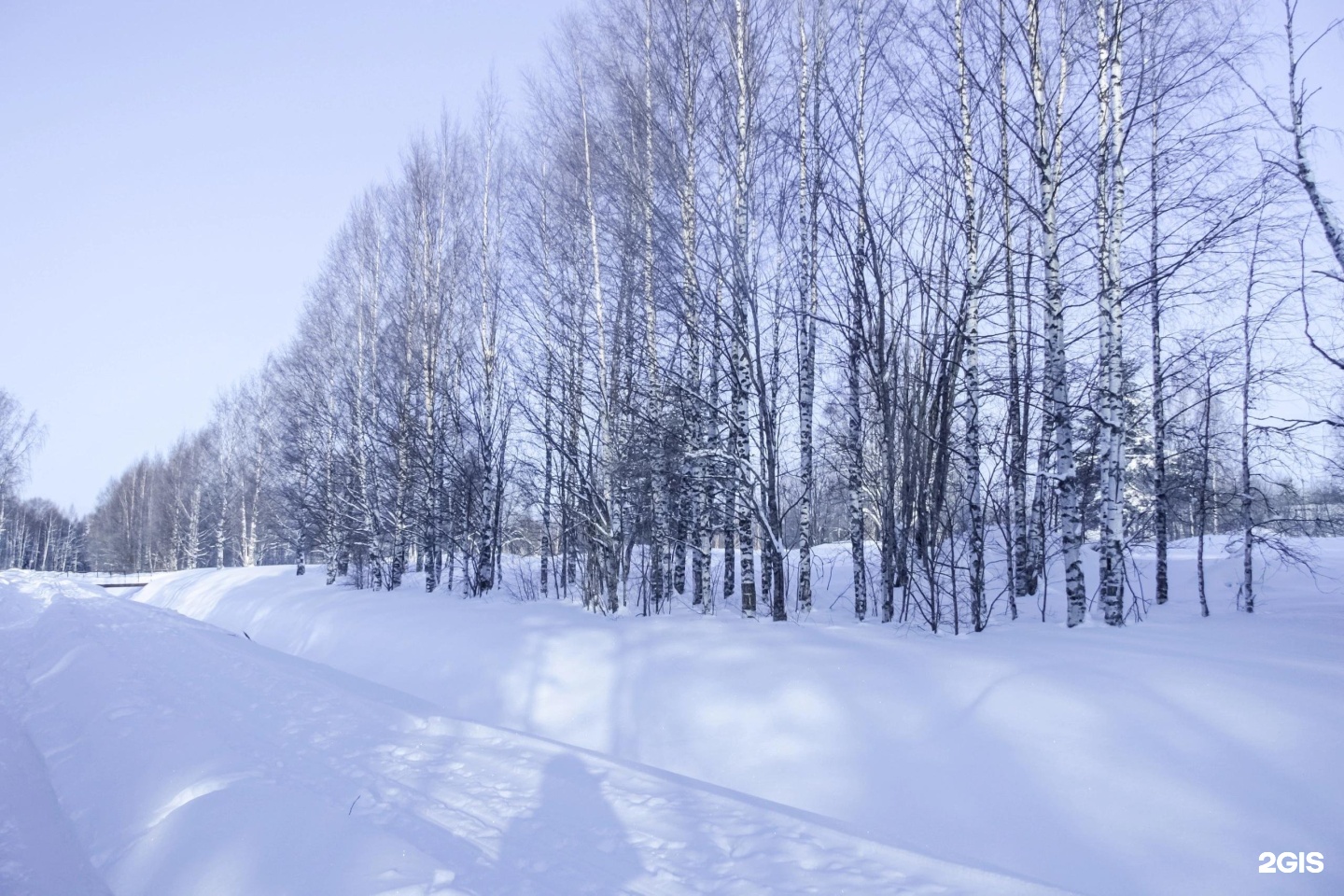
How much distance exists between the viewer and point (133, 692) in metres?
6.29

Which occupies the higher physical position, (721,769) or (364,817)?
(364,817)

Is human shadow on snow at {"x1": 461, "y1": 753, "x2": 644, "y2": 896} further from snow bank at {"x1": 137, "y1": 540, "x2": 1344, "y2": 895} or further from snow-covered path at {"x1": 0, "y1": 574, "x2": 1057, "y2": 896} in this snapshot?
snow bank at {"x1": 137, "y1": 540, "x2": 1344, "y2": 895}

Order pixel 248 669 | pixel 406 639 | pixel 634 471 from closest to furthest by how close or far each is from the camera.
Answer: pixel 248 669 < pixel 406 639 < pixel 634 471

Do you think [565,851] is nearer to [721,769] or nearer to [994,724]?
[721,769]

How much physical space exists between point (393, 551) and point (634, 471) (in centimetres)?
941

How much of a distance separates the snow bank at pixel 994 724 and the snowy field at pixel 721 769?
2cm

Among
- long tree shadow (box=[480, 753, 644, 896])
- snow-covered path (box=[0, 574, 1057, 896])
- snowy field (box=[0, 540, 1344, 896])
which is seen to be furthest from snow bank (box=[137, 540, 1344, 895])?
long tree shadow (box=[480, 753, 644, 896])

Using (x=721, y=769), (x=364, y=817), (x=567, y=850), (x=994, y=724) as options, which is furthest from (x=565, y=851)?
(x=994, y=724)

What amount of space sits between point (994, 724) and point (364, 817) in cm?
386

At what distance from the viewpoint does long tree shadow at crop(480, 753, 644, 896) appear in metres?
2.95

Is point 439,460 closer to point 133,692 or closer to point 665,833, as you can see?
point 133,692

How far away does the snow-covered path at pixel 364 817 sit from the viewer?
2.98m

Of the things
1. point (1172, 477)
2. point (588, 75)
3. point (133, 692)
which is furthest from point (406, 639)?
point (1172, 477)

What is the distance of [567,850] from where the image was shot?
328 cm
